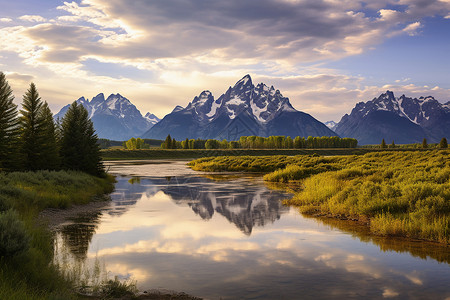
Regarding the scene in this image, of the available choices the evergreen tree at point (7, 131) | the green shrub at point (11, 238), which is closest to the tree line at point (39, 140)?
the evergreen tree at point (7, 131)

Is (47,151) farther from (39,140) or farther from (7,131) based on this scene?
(7,131)

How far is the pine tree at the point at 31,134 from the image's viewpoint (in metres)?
34.5

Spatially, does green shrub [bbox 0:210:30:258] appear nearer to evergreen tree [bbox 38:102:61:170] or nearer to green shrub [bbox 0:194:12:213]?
green shrub [bbox 0:194:12:213]

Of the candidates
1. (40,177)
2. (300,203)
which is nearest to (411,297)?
(300,203)

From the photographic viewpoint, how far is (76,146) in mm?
41500

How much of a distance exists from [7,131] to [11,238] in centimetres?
2627

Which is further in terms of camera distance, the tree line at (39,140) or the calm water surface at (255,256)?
the tree line at (39,140)

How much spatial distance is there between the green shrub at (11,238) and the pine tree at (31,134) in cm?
2819

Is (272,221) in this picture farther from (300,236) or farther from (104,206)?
(104,206)

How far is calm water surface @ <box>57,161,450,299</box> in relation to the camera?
34.1ft

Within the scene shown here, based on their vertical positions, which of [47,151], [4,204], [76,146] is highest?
[76,146]

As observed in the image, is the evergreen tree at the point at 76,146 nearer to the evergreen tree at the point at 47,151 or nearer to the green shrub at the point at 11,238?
the evergreen tree at the point at 47,151

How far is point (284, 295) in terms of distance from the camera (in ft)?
32.0

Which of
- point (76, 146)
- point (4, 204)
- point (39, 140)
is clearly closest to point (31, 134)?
point (39, 140)
